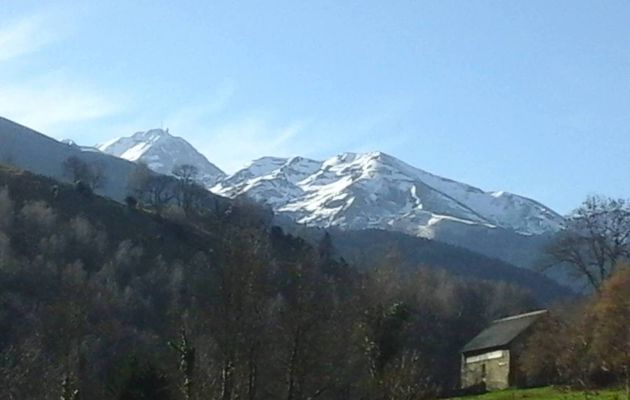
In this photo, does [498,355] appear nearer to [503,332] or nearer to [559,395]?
[503,332]

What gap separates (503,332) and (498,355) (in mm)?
2680

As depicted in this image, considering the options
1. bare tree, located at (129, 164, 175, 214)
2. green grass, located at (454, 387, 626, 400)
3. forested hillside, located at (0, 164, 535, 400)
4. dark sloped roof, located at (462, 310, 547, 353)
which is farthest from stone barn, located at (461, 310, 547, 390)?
bare tree, located at (129, 164, 175, 214)

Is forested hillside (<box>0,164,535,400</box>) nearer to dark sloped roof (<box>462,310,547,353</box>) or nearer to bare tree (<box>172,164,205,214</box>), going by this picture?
dark sloped roof (<box>462,310,547,353</box>)

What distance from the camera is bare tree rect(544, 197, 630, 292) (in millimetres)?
78438

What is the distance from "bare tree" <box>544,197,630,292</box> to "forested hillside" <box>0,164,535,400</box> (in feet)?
41.1

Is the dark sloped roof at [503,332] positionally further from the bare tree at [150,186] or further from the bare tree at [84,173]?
the bare tree at [84,173]

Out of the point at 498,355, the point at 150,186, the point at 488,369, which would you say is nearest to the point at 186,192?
the point at 150,186

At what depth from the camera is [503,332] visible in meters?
78.3

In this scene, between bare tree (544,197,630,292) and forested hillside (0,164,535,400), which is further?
bare tree (544,197,630,292)

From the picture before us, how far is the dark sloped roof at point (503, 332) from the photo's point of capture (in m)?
75.7

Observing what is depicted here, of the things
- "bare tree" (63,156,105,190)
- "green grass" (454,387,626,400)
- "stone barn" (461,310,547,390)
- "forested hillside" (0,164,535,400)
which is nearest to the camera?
"forested hillside" (0,164,535,400)

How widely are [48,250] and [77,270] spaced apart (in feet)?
36.7

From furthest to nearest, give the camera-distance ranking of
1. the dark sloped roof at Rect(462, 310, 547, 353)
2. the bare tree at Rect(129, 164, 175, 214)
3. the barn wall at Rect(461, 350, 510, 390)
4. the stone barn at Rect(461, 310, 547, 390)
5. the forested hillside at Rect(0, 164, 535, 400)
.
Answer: the bare tree at Rect(129, 164, 175, 214)
the dark sloped roof at Rect(462, 310, 547, 353)
the barn wall at Rect(461, 350, 510, 390)
the stone barn at Rect(461, 310, 547, 390)
the forested hillside at Rect(0, 164, 535, 400)

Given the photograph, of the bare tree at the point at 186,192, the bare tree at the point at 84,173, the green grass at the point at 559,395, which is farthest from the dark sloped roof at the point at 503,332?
the bare tree at the point at 84,173
